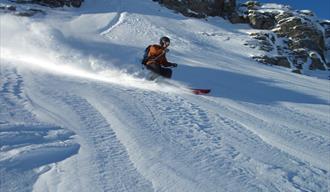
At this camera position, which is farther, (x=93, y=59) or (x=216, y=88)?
(x=93, y=59)

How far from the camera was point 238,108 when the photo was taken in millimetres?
9148

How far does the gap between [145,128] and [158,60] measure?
16.2 ft

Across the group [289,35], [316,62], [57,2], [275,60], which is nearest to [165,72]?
[57,2]

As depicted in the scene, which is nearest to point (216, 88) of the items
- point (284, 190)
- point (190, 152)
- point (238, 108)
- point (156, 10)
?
point (238, 108)

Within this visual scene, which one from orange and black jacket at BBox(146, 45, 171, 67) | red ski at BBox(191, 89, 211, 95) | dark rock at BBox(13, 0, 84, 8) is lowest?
dark rock at BBox(13, 0, 84, 8)

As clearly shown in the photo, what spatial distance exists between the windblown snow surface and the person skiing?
1.04 ft

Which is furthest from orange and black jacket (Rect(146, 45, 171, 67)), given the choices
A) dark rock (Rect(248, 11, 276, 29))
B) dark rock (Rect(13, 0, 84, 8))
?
dark rock (Rect(248, 11, 276, 29))

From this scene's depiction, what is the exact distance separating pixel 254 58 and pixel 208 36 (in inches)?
121

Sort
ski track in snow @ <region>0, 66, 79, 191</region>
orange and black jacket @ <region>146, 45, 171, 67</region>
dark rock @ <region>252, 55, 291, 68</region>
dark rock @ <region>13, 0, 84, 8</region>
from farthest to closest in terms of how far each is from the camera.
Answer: dark rock @ <region>252, 55, 291, 68</region>, dark rock @ <region>13, 0, 84, 8</region>, orange and black jacket @ <region>146, 45, 171, 67</region>, ski track in snow @ <region>0, 66, 79, 191</region>

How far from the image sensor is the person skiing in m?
11.4

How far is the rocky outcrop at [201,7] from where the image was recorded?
1248 inches

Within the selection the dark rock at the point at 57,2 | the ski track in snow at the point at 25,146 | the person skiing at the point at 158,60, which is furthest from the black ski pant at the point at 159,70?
the dark rock at the point at 57,2

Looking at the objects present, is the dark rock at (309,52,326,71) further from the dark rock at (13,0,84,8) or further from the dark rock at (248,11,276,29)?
the dark rock at (13,0,84,8)

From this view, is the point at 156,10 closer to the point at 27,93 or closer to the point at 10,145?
the point at 27,93
